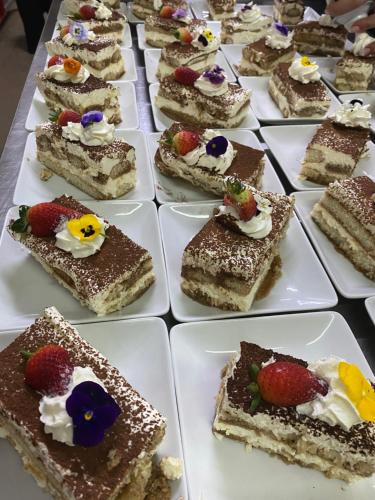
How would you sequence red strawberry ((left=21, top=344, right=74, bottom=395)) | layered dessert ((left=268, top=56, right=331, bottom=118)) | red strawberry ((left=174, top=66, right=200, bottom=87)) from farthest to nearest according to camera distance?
layered dessert ((left=268, top=56, right=331, bottom=118)), red strawberry ((left=174, top=66, right=200, bottom=87)), red strawberry ((left=21, top=344, right=74, bottom=395))

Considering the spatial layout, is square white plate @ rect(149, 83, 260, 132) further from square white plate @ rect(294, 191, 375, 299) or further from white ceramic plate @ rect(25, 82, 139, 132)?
square white plate @ rect(294, 191, 375, 299)

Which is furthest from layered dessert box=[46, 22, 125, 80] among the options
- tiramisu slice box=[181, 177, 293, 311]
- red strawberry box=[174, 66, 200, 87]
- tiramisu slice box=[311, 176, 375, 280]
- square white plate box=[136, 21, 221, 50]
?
tiramisu slice box=[311, 176, 375, 280]

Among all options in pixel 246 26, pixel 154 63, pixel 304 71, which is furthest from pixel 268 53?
pixel 154 63

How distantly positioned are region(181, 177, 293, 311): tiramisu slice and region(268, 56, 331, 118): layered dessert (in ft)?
4.96

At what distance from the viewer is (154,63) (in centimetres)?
405

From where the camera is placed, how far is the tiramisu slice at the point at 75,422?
143 cm

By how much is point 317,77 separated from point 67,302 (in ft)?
9.15

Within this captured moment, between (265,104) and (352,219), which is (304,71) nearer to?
(265,104)

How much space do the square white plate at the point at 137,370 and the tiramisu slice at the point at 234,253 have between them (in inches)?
13.4

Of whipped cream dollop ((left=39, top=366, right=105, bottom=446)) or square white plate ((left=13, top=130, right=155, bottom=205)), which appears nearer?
whipped cream dollop ((left=39, top=366, right=105, bottom=446))

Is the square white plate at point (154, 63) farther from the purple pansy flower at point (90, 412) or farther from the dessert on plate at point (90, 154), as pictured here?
the purple pansy flower at point (90, 412)

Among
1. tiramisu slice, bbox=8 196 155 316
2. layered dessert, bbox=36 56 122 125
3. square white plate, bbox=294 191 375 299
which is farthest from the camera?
layered dessert, bbox=36 56 122 125

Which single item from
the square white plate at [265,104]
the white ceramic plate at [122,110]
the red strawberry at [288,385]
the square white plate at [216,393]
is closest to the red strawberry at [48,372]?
the square white plate at [216,393]

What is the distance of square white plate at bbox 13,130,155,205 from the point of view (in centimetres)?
269
